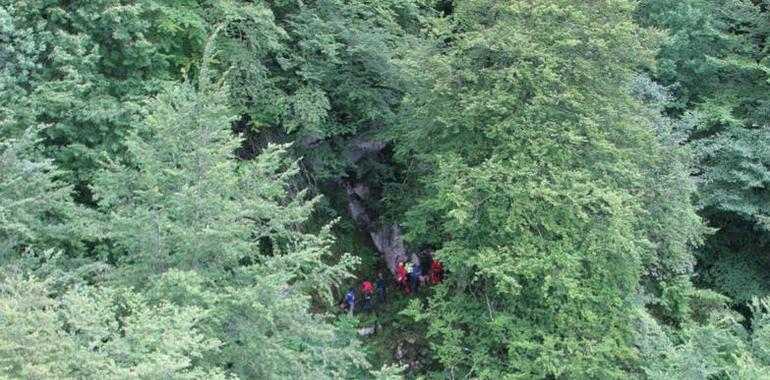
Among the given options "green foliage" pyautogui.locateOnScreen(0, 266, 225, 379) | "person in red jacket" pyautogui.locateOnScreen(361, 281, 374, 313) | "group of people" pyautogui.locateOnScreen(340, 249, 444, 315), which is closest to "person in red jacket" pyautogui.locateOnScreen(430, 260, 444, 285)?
"group of people" pyautogui.locateOnScreen(340, 249, 444, 315)

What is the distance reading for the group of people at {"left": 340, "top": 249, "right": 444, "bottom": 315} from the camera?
14.4m

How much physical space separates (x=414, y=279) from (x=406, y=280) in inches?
7.6

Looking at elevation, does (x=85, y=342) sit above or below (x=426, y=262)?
above

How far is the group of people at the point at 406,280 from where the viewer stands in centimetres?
1443

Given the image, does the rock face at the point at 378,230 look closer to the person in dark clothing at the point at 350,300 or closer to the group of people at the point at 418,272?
the group of people at the point at 418,272

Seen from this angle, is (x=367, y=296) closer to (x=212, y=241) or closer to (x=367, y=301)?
(x=367, y=301)

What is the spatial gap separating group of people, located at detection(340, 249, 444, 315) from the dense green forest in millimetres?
84

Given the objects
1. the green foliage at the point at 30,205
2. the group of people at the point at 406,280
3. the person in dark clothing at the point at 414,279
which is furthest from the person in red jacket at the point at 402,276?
the green foliage at the point at 30,205

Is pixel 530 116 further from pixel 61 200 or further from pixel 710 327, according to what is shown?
pixel 61 200

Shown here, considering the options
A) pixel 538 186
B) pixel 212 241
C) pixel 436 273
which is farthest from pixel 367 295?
pixel 212 241

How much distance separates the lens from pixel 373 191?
53.5 feet

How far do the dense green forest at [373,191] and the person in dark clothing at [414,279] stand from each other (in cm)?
6

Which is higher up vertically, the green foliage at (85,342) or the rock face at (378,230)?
the green foliage at (85,342)

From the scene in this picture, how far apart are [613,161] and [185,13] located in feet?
27.4
